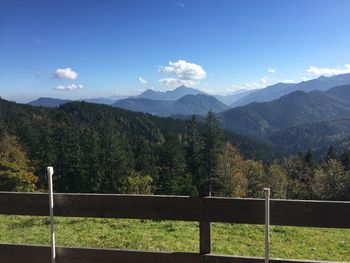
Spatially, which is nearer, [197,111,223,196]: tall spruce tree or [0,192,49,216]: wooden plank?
[0,192,49,216]: wooden plank

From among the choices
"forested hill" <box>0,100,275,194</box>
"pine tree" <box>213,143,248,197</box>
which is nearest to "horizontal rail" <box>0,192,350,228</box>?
"forested hill" <box>0,100,275,194</box>

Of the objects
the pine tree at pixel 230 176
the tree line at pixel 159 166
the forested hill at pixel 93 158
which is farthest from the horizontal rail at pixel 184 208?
the pine tree at pixel 230 176

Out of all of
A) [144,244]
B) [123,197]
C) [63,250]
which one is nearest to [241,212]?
[123,197]

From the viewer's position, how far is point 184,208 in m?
4.69

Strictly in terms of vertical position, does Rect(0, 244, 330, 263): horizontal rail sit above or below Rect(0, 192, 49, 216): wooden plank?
below

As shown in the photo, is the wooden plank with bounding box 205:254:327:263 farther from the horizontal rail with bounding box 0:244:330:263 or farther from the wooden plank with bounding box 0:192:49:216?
the wooden plank with bounding box 0:192:49:216

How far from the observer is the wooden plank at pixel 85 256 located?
4652 mm

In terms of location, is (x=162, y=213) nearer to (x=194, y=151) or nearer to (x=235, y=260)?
(x=235, y=260)

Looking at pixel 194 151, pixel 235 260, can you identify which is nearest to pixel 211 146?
pixel 194 151

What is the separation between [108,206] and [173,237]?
4191mm

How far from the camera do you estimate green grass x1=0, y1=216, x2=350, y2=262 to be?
7.77 meters

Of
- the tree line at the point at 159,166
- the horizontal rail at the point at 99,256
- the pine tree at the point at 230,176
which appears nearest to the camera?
the horizontal rail at the point at 99,256

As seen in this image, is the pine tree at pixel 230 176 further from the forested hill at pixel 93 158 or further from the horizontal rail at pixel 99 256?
the horizontal rail at pixel 99 256

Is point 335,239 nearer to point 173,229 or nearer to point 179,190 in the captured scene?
point 173,229
